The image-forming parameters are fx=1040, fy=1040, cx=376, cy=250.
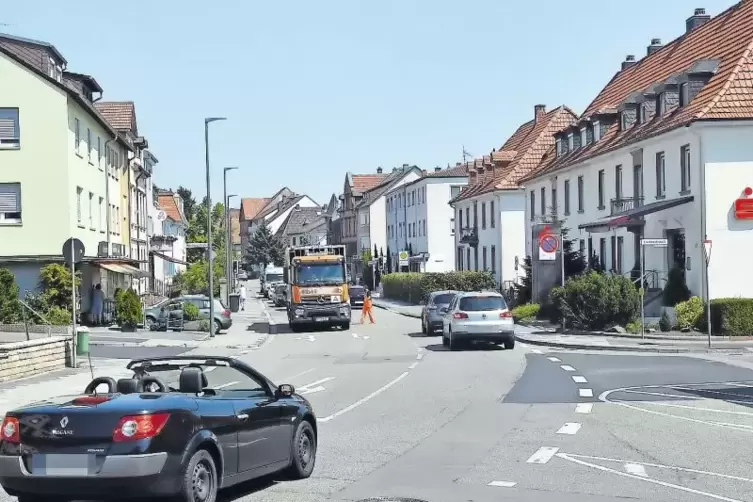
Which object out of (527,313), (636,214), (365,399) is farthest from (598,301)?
(365,399)

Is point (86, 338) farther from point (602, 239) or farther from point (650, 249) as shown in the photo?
point (602, 239)

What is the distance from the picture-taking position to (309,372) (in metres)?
24.4

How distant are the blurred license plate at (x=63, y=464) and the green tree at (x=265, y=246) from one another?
147680 millimetres

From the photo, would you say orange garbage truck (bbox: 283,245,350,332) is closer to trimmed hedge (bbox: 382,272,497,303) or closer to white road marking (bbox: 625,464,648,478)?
trimmed hedge (bbox: 382,272,497,303)

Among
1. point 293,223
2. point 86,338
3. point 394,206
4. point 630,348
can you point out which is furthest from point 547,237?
point 293,223

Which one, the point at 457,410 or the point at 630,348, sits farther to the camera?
the point at 630,348

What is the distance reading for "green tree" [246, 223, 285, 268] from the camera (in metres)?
157

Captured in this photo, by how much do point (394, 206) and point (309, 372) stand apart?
79749mm

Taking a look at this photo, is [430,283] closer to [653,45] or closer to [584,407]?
[653,45]

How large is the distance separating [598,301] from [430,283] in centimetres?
2962

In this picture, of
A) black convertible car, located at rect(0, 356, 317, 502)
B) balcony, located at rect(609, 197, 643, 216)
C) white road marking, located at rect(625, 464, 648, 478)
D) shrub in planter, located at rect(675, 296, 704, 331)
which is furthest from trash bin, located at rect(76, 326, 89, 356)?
balcony, located at rect(609, 197, 643, 216)

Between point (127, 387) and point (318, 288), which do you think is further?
point (318, 288)

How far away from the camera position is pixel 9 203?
1542 inches

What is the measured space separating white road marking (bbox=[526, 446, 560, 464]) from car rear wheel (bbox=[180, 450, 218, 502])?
13.3ft
